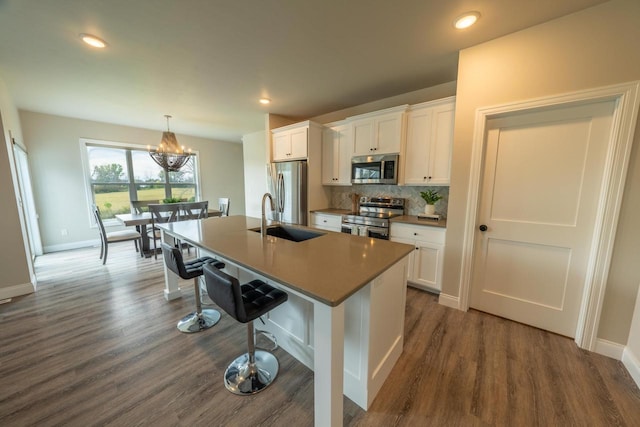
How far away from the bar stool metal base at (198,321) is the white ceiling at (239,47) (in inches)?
99.7

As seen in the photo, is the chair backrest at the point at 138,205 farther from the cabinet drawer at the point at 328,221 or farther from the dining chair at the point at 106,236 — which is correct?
the cabinet drawer at the point at 328,221

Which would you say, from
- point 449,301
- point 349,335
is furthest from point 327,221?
point 349,335

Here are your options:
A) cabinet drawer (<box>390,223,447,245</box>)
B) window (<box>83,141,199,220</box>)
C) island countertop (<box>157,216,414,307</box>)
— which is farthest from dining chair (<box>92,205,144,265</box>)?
cabinet drawer (<box>390,223,447,245</box>)

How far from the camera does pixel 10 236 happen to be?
2.63 metres

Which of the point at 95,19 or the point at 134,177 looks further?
the point at 134,177

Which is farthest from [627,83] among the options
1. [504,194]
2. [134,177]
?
[134,177]

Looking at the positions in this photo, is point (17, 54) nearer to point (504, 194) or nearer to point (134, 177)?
point (134, 177)

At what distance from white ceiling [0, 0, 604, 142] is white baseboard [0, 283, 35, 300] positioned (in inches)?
96.2

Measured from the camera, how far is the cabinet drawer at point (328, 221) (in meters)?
3.48

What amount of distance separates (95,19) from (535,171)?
3767mm

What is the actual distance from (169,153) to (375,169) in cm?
347

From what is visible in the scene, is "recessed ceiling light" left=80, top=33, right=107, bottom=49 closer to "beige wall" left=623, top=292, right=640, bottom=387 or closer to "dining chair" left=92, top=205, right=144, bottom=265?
"dining chair" left=92, top=205, right=144, bottom=265

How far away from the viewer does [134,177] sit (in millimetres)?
5277

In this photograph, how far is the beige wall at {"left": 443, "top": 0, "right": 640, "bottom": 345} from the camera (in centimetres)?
157
